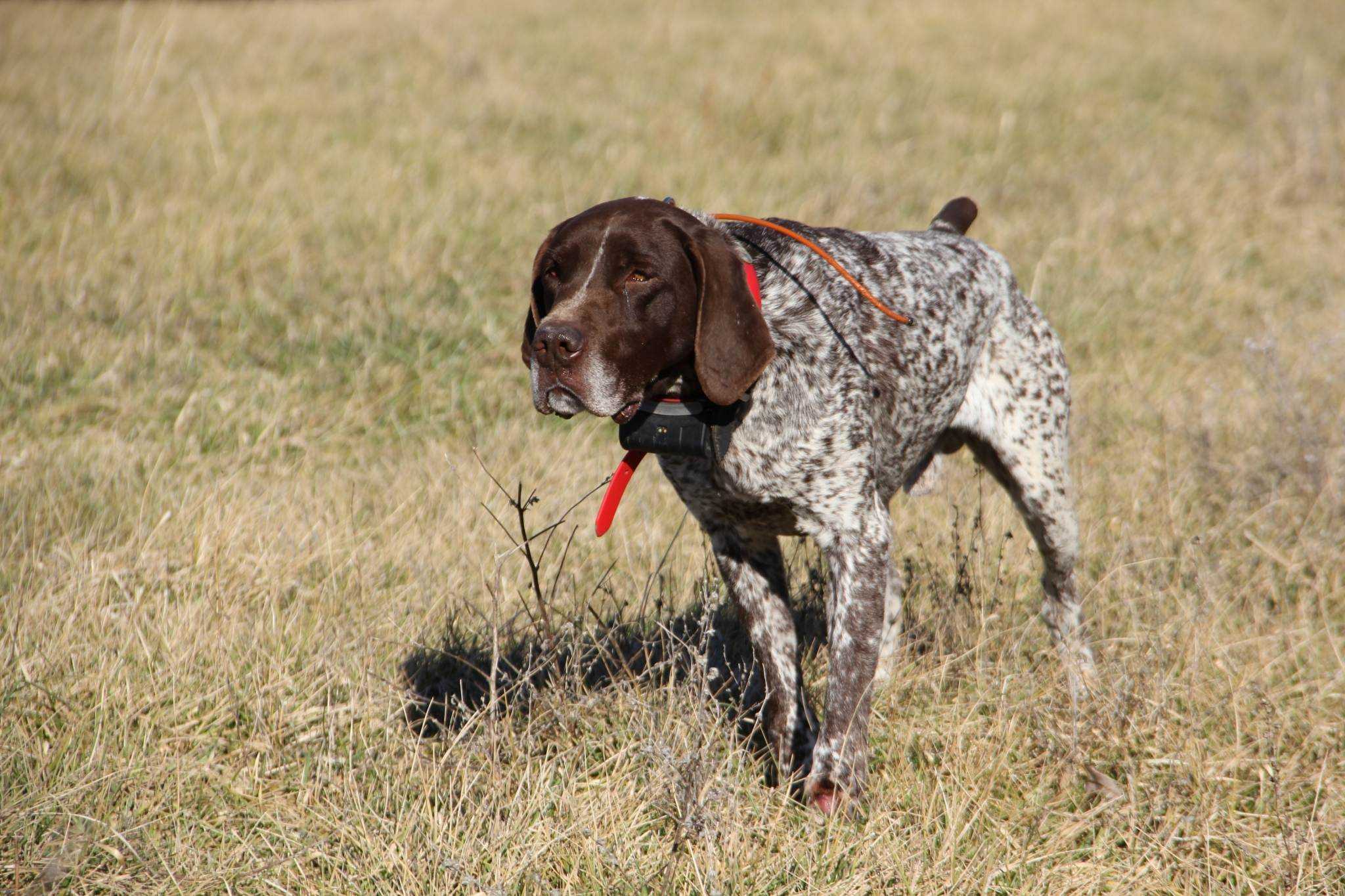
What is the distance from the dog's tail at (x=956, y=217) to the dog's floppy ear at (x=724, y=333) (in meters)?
1.52

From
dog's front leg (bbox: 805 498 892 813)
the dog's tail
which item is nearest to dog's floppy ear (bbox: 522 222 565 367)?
dog's front leg (bbox: 805 498 892 813)

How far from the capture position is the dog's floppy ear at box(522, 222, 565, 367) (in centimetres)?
290

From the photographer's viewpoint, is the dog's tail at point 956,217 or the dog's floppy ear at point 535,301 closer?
the dog's floppy ear at point 535,301

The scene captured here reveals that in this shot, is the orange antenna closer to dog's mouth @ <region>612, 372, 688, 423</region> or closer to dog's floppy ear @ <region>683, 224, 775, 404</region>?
dog's floppy ear @ <region>683, 224, 775, 404</region>

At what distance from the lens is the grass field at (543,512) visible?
9.25 ft

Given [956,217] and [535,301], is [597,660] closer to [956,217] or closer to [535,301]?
[535,301]

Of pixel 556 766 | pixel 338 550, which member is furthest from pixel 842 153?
pixel 556 766

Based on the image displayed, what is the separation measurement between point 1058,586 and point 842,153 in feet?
16.4

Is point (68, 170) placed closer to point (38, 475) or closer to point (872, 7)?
point (38, 475)

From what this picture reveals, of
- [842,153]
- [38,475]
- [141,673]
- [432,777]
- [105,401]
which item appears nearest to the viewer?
[432,777]

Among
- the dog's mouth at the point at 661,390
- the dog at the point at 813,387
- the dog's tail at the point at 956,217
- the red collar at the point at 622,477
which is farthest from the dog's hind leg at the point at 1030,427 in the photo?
the dog's mouth at the point at 661,390

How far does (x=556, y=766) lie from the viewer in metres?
3.04

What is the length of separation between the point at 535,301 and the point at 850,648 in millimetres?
1167

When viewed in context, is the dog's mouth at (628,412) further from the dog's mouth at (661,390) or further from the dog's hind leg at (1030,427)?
the dog's hind leg at (1030,427)
